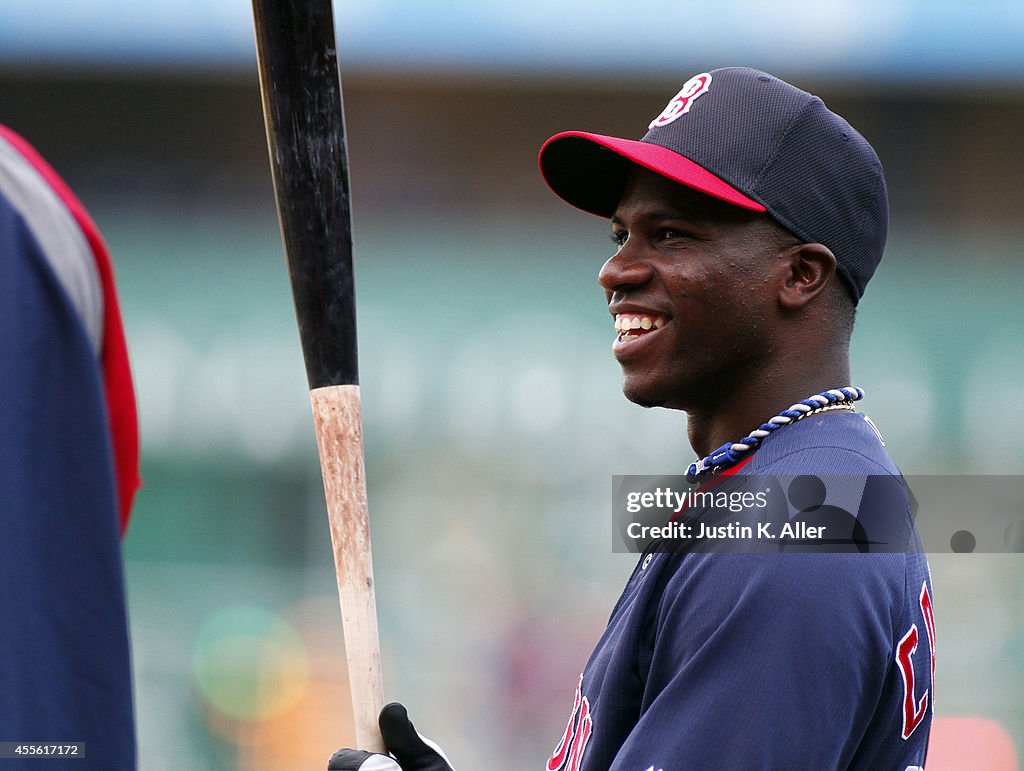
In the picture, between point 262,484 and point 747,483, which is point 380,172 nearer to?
point 262,484

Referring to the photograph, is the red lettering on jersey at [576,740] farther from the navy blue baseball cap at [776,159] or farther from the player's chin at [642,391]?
the navy blue baseball cap at [776,159]

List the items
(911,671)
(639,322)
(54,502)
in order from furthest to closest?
(639,322) < (911,671) < (54,502)

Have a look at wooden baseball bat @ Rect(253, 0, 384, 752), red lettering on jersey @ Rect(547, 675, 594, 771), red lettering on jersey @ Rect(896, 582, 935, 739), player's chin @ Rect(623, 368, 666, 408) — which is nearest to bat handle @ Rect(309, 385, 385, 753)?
wooden baseball bat @ Rect(253, 0, 384, 752)

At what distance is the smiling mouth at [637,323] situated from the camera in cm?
187

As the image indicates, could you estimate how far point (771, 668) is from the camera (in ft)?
4.91

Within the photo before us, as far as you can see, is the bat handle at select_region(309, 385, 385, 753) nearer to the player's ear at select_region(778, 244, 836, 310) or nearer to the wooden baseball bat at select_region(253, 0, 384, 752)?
the wooden baseball bat at select_region(253, 0, 384, 752)

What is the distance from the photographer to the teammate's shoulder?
1.70 metres

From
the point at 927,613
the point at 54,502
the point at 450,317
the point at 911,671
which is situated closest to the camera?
the point at 54,502

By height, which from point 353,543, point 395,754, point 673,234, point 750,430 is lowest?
point 395,754

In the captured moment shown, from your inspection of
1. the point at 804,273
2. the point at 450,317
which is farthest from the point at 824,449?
the point at 450,317

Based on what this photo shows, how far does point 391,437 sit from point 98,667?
228 inches

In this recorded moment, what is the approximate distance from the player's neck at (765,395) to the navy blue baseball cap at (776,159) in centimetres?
15

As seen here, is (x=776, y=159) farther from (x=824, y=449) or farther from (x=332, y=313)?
(x=332, y=313)

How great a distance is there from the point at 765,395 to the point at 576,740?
57 cm
